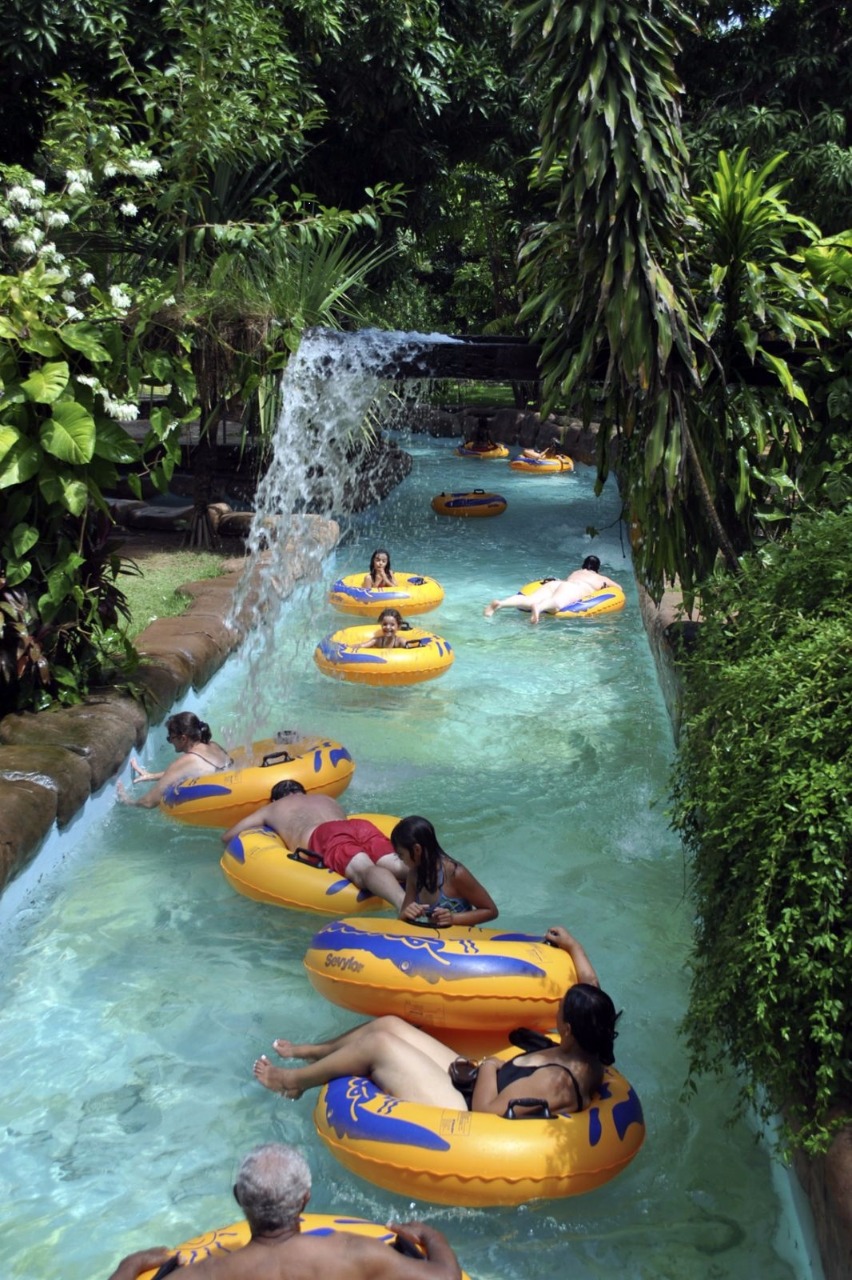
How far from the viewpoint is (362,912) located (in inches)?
224

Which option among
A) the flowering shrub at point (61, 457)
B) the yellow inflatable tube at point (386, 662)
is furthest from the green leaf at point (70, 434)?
the yellow inflatable tube at point (386, 662)

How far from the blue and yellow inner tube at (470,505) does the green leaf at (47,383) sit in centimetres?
1083

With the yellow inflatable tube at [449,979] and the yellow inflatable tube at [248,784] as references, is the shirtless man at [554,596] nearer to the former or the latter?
the yellow inflatable tube at [248,784]

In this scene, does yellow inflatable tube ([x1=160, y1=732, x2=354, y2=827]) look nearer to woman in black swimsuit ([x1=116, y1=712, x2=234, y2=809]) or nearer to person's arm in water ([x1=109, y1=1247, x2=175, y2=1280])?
woman in black swimsuit ([x1=116, y1=712, x2=234, y2=809])

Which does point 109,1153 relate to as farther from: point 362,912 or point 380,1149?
point 362,912

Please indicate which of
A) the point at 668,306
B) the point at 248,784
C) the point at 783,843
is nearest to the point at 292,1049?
the point at 783,843

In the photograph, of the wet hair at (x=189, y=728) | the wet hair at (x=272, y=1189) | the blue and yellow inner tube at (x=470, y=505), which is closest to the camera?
the wet hair at (x=272, y=1189)

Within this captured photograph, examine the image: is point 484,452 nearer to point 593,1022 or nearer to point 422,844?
point 422,844

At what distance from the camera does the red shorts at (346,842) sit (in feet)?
19.1

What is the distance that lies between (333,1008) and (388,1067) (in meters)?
1.04

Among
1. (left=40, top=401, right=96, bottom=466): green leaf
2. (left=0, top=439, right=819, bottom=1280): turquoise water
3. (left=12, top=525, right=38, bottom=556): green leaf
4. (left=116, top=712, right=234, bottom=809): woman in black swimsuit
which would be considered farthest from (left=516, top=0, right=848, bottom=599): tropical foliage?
(left=12, top=525, right=38, bottom=556): green leaf

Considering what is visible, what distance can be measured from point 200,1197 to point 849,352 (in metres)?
5.09

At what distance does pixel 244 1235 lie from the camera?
10.5 ft

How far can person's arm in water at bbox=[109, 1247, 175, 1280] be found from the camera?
3031mm
